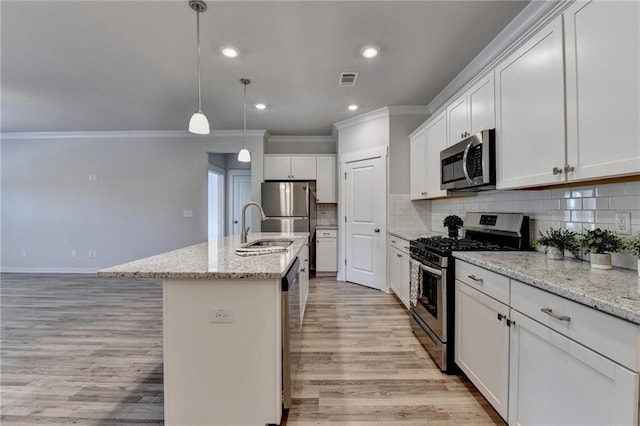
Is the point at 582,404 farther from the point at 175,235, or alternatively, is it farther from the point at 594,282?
the point at 175,235

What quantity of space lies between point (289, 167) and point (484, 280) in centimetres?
410

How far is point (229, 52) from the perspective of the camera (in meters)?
2.60

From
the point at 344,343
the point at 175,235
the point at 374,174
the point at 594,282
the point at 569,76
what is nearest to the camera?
the point at 594,282

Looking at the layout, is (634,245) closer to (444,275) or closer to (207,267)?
(444,275)

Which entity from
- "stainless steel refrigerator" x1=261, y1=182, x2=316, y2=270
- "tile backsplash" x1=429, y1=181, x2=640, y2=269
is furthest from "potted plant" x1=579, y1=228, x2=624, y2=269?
"stainless steel refrigerator" x1=261, y1=182, x2=316, y2=270

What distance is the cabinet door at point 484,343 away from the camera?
4.97 feet

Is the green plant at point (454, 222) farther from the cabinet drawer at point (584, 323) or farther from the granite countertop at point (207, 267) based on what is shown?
the granite countertop at point (207, 267)

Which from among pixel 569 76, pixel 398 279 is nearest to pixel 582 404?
pixel 569 76

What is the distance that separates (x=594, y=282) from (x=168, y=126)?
5.60 m

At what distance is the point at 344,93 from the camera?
356 centimetres

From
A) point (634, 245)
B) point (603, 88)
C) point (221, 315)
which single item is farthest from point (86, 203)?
point (634, 245)

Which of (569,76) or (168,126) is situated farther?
(168,126)

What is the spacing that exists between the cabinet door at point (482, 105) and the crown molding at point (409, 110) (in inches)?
66.3

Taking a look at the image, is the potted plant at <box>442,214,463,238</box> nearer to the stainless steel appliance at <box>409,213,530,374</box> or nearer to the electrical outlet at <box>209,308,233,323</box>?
the stainless steel appliance at <box>409,213,530,374</box>
